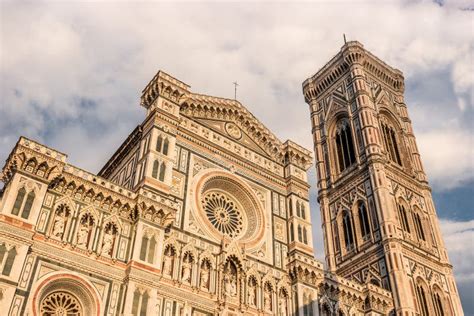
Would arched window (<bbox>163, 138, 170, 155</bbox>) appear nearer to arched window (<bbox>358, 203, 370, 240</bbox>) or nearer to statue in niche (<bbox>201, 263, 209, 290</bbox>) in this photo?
statue in niche (<bbox>201, 263, 209, 290</bbox>)

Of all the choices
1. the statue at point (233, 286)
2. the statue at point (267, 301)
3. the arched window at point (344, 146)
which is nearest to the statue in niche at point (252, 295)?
the statue at point (267, 301)

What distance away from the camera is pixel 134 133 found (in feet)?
82.0

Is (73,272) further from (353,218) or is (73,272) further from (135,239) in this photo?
(353,218)

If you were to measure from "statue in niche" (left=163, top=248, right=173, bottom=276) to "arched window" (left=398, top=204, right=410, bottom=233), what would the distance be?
18.8 meters

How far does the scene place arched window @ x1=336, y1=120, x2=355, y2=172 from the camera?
39219mm

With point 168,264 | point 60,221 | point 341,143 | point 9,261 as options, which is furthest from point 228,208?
point 341,143

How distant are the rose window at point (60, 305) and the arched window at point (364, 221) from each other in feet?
71.6

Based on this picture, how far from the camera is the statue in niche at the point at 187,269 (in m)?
20.5

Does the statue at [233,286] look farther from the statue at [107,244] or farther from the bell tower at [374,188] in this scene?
the bell tower at [374,188]

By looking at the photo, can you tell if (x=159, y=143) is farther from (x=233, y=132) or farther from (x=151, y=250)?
(x=233, y=132)

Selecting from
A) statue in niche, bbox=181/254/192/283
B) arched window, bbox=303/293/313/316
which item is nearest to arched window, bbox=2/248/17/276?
statue in niche, bbox=181/254/192/283

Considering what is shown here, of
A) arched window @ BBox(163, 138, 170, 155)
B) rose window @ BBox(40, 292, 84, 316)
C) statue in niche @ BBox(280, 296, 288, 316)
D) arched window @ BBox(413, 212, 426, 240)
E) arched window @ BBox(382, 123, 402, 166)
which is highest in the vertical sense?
arched window @ BBox(382, 123, 402, 166)

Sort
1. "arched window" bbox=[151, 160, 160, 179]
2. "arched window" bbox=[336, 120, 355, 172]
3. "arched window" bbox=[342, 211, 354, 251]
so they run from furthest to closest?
1. "arched window" bbox=[336, 120, 355, 172]
2. "arched window" bbox=[342, 211, 354, 251]
3. "arched window" bbox=[151, 160, 160, 179]

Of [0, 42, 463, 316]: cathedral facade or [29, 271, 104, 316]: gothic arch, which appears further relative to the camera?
[0, 42, 463, 316]: cathedral facade
